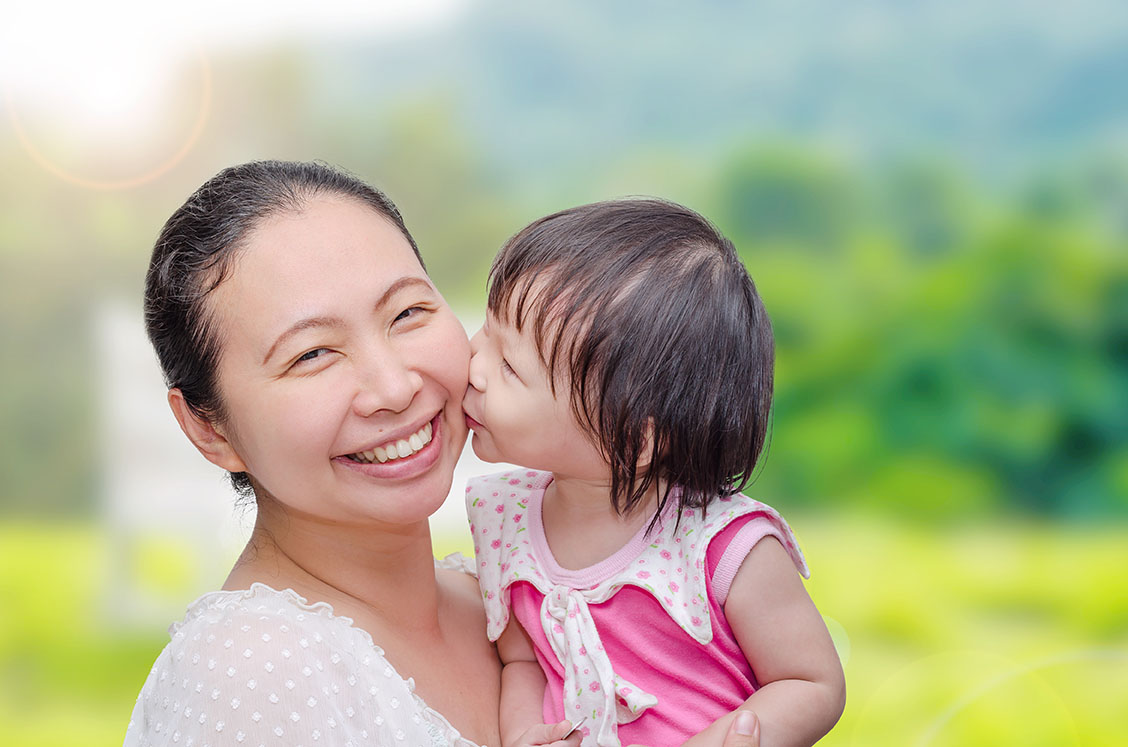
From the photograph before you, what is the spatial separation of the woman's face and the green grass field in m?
2.84

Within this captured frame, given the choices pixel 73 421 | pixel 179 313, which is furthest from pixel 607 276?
pixel 73 421

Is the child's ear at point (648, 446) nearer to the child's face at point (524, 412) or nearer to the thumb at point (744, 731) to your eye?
the child's face at point (524, 412)

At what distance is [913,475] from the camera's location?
481 centimetres

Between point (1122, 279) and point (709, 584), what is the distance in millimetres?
4384

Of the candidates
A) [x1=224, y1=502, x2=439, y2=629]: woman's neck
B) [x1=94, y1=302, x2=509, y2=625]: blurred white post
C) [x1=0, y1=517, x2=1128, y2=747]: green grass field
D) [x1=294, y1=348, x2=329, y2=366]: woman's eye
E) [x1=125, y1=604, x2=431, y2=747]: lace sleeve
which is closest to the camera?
[x1=125, y1=604, x2=431, y2=747]: lace sleeve

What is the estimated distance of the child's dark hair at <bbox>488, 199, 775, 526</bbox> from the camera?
133 cm

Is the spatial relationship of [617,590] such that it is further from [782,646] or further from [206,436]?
[206,436]

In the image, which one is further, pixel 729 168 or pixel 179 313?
pixel 729 168

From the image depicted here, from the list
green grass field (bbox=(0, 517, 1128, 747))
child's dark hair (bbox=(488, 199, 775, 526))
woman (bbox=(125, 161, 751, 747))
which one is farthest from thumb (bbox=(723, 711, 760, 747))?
green grass field (bbox=(0, 517, 1128, 747))

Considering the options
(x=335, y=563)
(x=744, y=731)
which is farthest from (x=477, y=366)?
(x=744, y=731)

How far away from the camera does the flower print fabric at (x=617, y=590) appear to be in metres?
1.35

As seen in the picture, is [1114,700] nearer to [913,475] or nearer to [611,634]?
[913,475]

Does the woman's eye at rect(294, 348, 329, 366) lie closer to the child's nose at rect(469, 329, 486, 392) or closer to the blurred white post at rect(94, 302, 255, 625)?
the child's nose at rect(469, 329, 486, 392)

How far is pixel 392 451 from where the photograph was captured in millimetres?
1332
